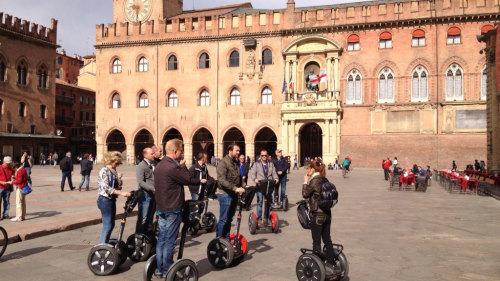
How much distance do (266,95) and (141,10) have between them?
1705 centimetres

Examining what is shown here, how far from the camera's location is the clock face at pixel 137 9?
147 ft

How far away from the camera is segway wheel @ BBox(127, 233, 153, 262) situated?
7.02 m

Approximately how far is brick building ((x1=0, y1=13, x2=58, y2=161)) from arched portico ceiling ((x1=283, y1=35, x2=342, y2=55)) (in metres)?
24.8

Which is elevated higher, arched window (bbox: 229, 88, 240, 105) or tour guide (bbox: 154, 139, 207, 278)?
arched window (bbox: 229, 88, 240, 105)

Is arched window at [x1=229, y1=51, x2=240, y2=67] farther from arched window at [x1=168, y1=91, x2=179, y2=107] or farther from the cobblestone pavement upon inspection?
the cobblestone pavement

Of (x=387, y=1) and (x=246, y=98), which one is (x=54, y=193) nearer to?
(x=246, y=98)

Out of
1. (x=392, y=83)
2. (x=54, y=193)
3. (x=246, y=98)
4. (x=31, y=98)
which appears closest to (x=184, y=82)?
(x=246, y=98)

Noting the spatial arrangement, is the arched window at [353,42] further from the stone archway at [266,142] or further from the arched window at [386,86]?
the stone archway at [266,142]

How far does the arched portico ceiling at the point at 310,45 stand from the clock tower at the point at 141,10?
589 inches

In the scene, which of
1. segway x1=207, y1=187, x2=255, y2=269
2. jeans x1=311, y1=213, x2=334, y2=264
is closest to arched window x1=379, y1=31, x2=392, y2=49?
segway x1=207, y1=187, x2=255, y2=269

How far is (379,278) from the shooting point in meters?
6.10

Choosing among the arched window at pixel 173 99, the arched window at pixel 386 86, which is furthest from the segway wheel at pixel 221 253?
the arched window at pixel 173 99

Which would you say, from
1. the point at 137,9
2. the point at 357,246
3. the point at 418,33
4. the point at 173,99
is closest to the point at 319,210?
the point at 357,246

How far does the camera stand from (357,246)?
26.5 ft
